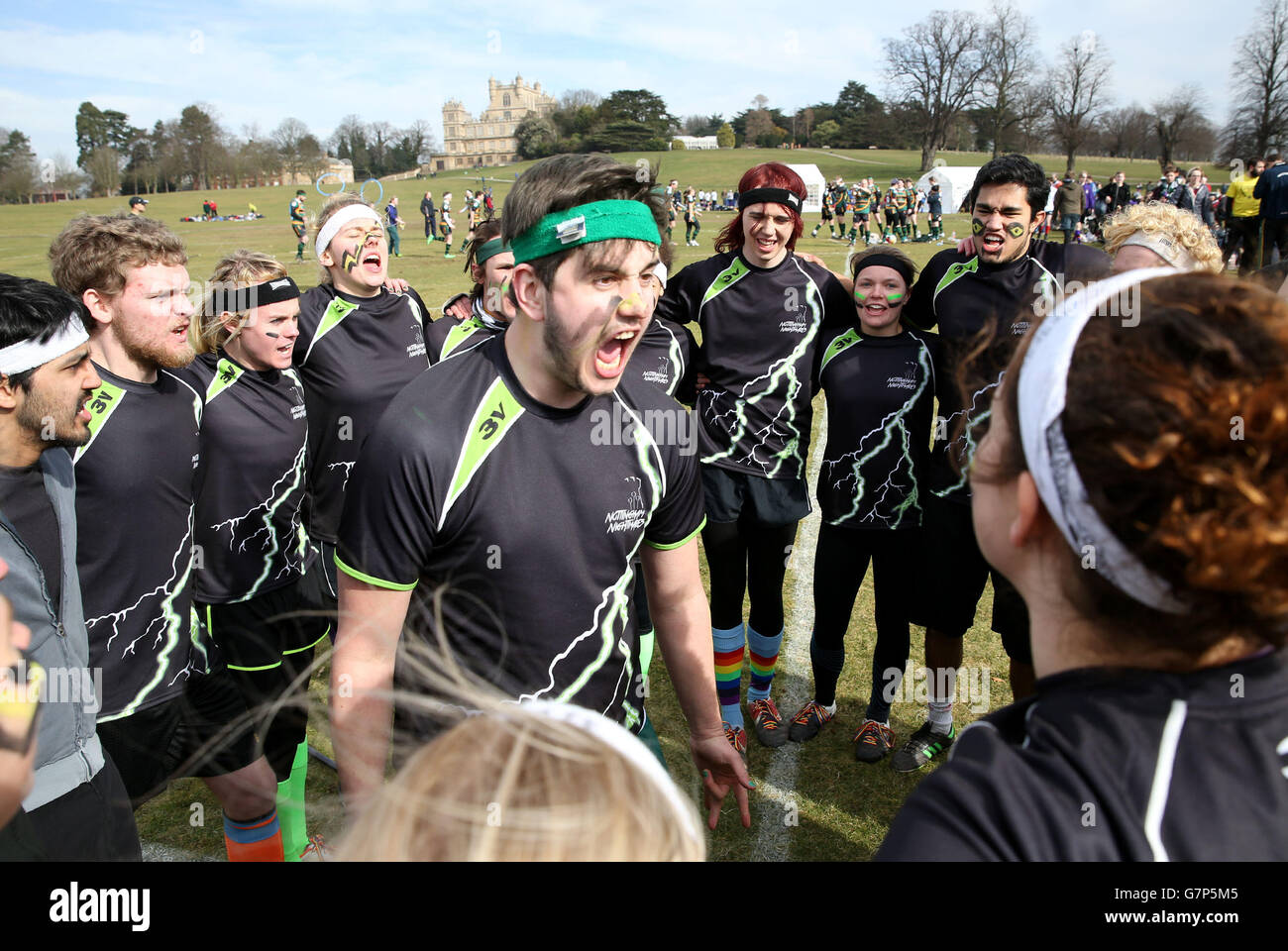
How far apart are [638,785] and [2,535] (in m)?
2.01

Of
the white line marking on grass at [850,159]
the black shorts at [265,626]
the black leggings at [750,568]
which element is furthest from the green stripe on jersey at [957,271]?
the white line marking on grass at [850,159]

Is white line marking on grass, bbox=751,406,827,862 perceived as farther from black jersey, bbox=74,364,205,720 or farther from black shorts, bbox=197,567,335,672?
black jersey, bbox=74,364,205,720

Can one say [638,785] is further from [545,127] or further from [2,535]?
[545,127]

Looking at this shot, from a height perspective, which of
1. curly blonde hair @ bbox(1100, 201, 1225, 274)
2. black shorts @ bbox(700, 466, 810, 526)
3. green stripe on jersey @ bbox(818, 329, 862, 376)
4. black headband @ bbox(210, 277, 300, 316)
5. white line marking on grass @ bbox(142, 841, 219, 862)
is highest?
curly blonde hair @ bbox(1100, 201, 1225, 274)

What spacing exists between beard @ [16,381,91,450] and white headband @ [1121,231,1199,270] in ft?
14.0

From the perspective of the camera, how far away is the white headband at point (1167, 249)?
3.64 metres

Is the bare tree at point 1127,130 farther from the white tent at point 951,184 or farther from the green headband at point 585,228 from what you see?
the green headband at point 585,228

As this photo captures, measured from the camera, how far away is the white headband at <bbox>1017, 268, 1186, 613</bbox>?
1.03 m

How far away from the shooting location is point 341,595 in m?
2.09

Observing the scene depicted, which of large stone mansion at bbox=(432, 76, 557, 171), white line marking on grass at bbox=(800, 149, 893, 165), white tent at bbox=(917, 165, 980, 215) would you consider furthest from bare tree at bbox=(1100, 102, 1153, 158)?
large stone mansion at bbox=(432, 76, 557, 171)

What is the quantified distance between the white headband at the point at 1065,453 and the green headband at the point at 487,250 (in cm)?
391

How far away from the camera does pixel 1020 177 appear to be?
3.99m

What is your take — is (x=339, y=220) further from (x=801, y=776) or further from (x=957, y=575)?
(x=801, y=776)

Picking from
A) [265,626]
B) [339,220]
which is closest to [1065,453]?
[265,626]
